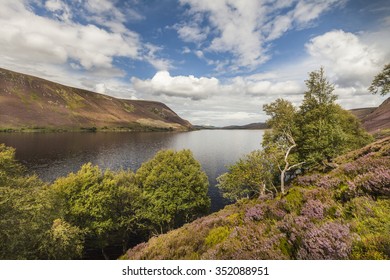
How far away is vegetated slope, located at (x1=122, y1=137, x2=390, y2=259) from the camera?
5.14 m

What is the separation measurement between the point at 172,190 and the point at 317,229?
26765mm

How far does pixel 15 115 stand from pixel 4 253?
234827mm

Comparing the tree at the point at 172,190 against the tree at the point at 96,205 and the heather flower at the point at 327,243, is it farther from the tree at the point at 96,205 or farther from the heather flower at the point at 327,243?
the heather flower at the point at 327,243

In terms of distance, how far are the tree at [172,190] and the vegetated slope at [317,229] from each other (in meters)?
20.1

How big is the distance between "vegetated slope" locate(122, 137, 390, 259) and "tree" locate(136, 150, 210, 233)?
20113 mm

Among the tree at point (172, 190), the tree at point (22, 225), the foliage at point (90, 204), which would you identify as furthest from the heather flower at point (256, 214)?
the tree at point (172, 190)

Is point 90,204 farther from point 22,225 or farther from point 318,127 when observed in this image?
point 318,127

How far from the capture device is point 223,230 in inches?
376

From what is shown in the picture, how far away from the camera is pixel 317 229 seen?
566 centimetres

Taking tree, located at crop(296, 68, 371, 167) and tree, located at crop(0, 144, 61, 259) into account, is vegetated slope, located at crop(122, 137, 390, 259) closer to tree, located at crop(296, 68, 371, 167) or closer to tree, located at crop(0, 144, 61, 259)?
tree, located at crop(0, 144, 61, 259)

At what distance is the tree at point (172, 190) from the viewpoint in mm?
30266

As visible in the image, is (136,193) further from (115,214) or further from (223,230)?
(223,230)

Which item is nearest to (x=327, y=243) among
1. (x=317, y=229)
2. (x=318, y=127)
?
(x=317, y=229)
